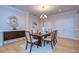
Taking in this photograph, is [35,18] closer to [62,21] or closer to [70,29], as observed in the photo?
[62,21]

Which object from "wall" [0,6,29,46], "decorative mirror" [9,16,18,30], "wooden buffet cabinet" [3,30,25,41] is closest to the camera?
"wooden buffet cabinet" [3,30,25,41]

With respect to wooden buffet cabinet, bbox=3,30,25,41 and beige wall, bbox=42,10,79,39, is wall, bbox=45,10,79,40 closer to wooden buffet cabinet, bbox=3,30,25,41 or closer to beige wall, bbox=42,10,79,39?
beige wall, bbox=42,10,79,39

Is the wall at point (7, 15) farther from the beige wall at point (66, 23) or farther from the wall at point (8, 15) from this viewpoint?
the beige wall at point (66, 23)

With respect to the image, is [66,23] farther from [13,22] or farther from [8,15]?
[8,15]

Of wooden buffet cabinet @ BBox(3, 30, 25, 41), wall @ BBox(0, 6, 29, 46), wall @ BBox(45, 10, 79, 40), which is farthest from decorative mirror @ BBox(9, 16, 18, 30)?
wall @ BBox(45, 10, 79, 40)

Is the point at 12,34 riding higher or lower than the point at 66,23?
lower

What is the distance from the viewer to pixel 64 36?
18.9ft

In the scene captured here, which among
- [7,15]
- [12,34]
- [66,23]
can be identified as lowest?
[12,34]

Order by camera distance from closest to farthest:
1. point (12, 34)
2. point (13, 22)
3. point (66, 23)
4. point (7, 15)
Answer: point (12, 34)
point (7, 15)
point (13, 22)
point (66, 23)

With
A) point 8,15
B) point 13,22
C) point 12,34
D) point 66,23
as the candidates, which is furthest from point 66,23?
point 8,15

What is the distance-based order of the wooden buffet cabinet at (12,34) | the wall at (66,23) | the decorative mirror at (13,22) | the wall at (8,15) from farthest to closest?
the wall at (66,23) → the decorative mirror at (13,22) → the wall at (8,15) → the wooden buffet cabinet at (12,34)

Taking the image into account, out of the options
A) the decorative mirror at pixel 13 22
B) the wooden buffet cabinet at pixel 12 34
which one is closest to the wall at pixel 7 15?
the decorative mirror at pixel 13 22

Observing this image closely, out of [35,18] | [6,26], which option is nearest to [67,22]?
[35,18]

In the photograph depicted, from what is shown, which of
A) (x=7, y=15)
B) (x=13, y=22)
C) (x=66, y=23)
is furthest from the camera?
(x=66, y=23)
